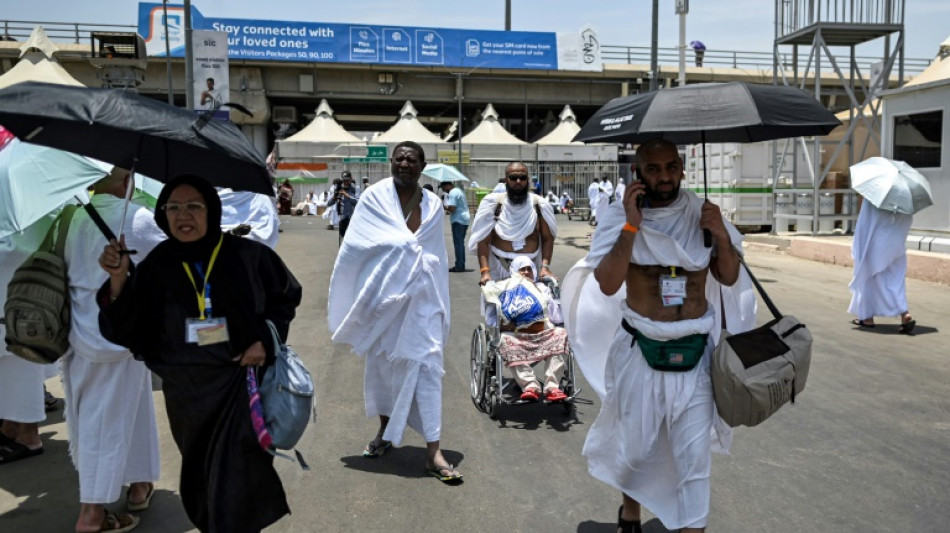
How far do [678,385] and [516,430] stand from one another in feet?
8.12

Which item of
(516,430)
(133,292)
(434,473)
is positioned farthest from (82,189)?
(516,430)

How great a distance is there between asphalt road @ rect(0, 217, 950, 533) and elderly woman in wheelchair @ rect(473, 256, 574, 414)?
250 millimetres

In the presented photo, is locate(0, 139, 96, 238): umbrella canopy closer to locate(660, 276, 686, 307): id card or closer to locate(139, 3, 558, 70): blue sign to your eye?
locate(660, 276, 686, 307): id card

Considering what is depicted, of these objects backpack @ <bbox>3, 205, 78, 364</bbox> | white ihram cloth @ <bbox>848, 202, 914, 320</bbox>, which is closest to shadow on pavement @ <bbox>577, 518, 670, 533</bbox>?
backpack @ <bbox>3, 205, 78, 364</bbox>

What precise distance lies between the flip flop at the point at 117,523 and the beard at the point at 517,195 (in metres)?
3.92

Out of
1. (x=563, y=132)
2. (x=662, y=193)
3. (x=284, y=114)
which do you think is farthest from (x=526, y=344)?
(x=284, y=114)

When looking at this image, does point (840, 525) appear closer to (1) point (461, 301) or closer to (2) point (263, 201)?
(2) point (263, 201)

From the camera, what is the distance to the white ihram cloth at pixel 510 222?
687cm

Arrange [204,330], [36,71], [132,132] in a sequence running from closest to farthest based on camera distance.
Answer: [132,132], [204,330], [36,71]

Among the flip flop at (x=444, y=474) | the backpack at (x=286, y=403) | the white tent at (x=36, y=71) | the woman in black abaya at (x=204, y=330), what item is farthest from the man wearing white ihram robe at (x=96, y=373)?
the white tent at (x=36, y=71)

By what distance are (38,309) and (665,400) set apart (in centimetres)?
296

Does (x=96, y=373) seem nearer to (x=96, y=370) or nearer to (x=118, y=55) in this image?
(x=96, y=370)

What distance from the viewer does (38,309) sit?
3.78 m

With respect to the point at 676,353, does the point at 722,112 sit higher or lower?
higher
